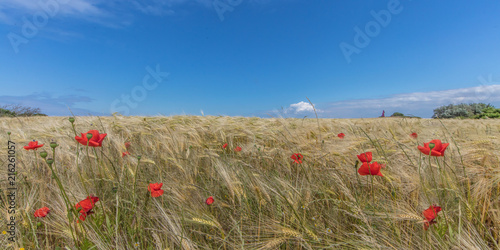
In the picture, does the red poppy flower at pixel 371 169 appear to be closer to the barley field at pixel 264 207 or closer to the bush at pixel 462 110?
the barley field at pixel 264 207

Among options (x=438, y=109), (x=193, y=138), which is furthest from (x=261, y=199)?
(x=438, y=109)

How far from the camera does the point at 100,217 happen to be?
3.99 feet

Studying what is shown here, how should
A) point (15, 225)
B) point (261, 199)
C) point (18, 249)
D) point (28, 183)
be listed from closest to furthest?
point (18, 249), point (15, 225), point (261, 199), point (28, 183)

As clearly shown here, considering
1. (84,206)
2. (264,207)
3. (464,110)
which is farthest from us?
(464,110)

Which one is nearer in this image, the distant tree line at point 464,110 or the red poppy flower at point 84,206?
the red poppy flower at point 84,206

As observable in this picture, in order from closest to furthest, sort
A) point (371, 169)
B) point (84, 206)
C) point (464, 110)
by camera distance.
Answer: point (84, 206) → point (371, 169) → point (464, 110)

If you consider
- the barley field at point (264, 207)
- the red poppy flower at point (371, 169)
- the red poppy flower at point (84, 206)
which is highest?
the red poppy flower at point (371, 169)

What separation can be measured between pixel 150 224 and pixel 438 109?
2512cm

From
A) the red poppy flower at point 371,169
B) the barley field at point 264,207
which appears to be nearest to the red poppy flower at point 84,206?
the barley field at point 264,207

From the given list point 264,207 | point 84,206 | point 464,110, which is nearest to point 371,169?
point 264,207

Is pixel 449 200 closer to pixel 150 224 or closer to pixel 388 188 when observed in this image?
pixel 388 188

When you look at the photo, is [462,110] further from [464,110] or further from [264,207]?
[264,207]

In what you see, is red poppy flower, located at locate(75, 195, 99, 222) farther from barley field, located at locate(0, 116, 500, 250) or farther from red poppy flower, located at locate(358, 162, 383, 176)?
red poppy flower, located at locate(358, 162, 383, 176)

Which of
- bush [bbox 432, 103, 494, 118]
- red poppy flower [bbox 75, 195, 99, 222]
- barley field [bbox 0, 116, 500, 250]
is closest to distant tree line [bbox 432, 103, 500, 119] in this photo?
bush [bbox 432, 103, 494, 118]
